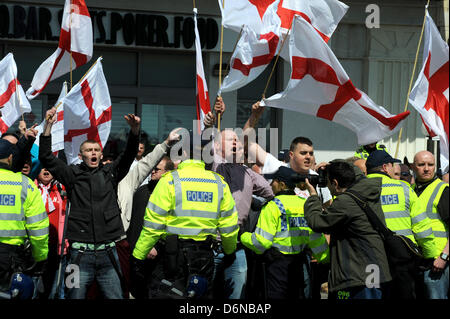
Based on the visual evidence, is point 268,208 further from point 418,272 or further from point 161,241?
point 418,272

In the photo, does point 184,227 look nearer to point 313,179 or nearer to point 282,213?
point 282,213

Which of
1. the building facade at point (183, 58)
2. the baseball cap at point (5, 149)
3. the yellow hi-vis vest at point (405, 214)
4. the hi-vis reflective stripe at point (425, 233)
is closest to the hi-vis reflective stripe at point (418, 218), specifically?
the yellow hi-vis vest at point (405, 214)

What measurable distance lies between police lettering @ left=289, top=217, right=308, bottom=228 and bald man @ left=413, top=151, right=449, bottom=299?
1316 mm

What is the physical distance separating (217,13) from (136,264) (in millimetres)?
7573

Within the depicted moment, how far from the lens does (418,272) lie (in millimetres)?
7012

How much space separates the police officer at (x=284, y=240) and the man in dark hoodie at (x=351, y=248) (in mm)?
294

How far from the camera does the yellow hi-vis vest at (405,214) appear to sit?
6.96m

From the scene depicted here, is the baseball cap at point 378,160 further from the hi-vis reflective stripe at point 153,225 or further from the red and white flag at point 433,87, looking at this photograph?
the hi-vis reflective stripe at point 153,225

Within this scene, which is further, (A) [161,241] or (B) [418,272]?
(B) [418,272]

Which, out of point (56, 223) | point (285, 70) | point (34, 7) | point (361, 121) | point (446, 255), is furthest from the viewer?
point (285, 70)

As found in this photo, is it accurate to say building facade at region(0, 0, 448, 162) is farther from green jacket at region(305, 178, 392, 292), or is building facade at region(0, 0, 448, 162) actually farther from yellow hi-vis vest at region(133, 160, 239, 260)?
green jacket at region(305, 178, 392, 292)

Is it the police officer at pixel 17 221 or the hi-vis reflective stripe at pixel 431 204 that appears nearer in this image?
the police officer at pixel 17 221

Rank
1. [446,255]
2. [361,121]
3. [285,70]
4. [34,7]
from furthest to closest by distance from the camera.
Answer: [285,70]
[34,7]
[361,121]
[446,255]

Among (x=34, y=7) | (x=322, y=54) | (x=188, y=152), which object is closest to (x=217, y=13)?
(x=34, y=7)
